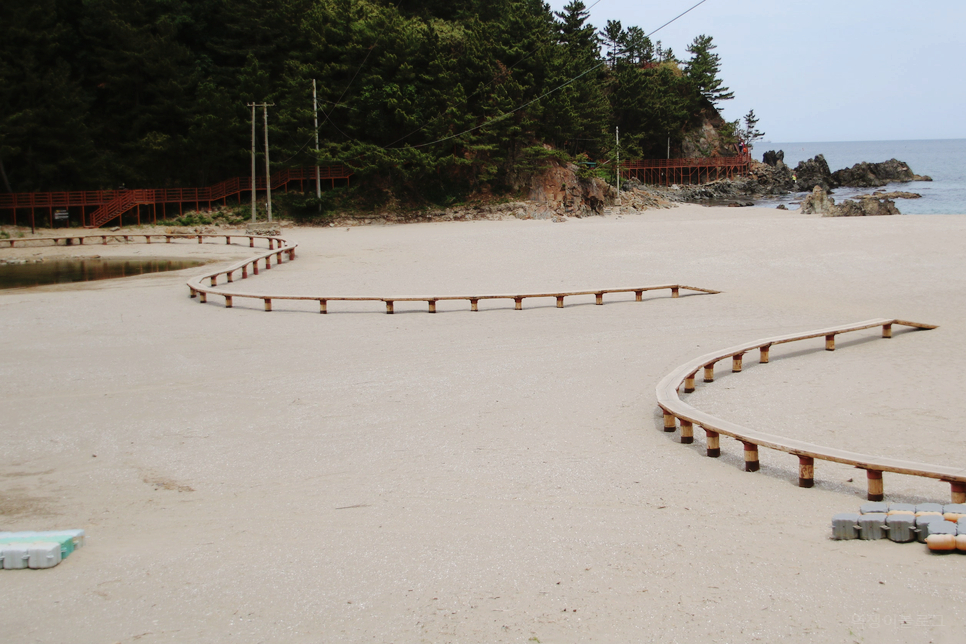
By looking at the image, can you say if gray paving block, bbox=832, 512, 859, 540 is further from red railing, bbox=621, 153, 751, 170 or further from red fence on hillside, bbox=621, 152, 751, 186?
red fence on hillside, bbox=621, 152, 751, 186

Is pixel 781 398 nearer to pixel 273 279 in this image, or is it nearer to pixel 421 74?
pixel 273 279

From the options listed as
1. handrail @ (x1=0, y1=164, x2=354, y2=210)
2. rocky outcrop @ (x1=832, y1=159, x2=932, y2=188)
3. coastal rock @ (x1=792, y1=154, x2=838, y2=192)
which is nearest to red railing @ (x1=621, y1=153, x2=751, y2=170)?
coastal rock @ (x1=792, y1=154, x2=838, y2=192)

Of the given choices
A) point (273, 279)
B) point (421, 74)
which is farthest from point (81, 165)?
point (273, 279)

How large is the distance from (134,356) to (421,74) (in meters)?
34.8

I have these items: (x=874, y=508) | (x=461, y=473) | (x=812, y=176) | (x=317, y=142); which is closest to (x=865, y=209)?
(x=317, y=142)

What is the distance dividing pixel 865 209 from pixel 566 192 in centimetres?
1637

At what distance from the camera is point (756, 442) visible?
20.9 ft

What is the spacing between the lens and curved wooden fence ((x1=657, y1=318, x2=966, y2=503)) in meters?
5.46

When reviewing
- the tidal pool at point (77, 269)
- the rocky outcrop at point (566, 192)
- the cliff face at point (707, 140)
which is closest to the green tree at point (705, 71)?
the cliff face at point (707, 140)

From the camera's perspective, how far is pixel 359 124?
142ft

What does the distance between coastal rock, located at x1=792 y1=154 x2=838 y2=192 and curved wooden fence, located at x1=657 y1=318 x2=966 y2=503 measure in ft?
228

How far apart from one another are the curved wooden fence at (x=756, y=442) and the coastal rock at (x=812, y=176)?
69558mm

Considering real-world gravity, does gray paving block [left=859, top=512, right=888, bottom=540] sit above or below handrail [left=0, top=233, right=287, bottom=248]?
below

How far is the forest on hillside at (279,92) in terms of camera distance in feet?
127
